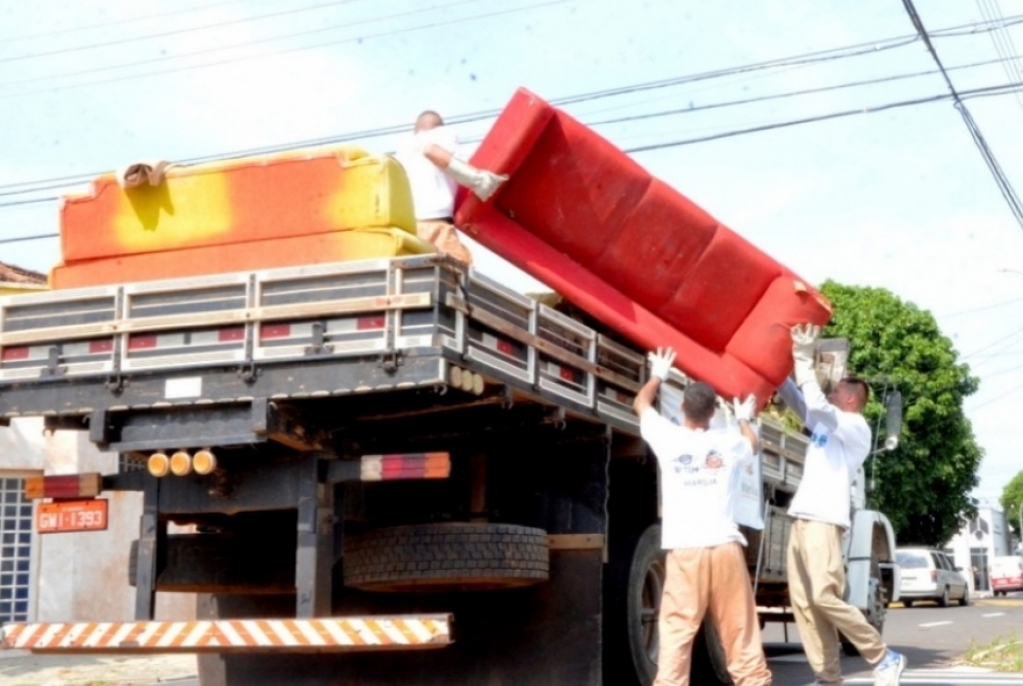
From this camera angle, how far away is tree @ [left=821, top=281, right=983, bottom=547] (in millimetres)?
42000

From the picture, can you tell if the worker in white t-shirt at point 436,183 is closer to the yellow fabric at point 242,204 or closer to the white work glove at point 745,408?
the yellow fabric at point 242,204

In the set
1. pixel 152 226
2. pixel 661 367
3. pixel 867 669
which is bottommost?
pixel 867 669

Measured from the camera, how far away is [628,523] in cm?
862

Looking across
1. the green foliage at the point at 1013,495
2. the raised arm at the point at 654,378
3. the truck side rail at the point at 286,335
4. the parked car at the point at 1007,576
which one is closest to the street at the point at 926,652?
the raised arm at the point at 654,378

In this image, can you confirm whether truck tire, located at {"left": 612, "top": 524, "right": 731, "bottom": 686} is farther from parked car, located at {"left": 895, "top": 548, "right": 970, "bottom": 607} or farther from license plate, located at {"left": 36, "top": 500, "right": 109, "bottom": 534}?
parked car, located at {"left": 895, "top": 548, "right": 970, "bottom": 607}

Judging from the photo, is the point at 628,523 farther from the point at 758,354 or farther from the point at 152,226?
the point at 152,226

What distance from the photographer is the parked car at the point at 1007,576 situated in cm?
5525

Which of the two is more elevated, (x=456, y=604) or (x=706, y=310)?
(x=706, y=310)

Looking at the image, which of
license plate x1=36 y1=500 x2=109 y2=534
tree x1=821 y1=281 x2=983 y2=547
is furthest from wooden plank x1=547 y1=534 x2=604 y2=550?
tree x1=821 y1=281 x2=983 y2=547

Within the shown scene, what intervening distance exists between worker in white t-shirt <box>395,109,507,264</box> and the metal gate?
39.2ft

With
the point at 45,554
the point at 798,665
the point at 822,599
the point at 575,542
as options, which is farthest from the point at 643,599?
the point at 45,554

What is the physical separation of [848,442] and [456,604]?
93.7 inches

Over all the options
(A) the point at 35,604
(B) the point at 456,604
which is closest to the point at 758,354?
(B) the point at 456,604

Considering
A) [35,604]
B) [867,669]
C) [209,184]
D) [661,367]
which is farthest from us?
[35,604]
